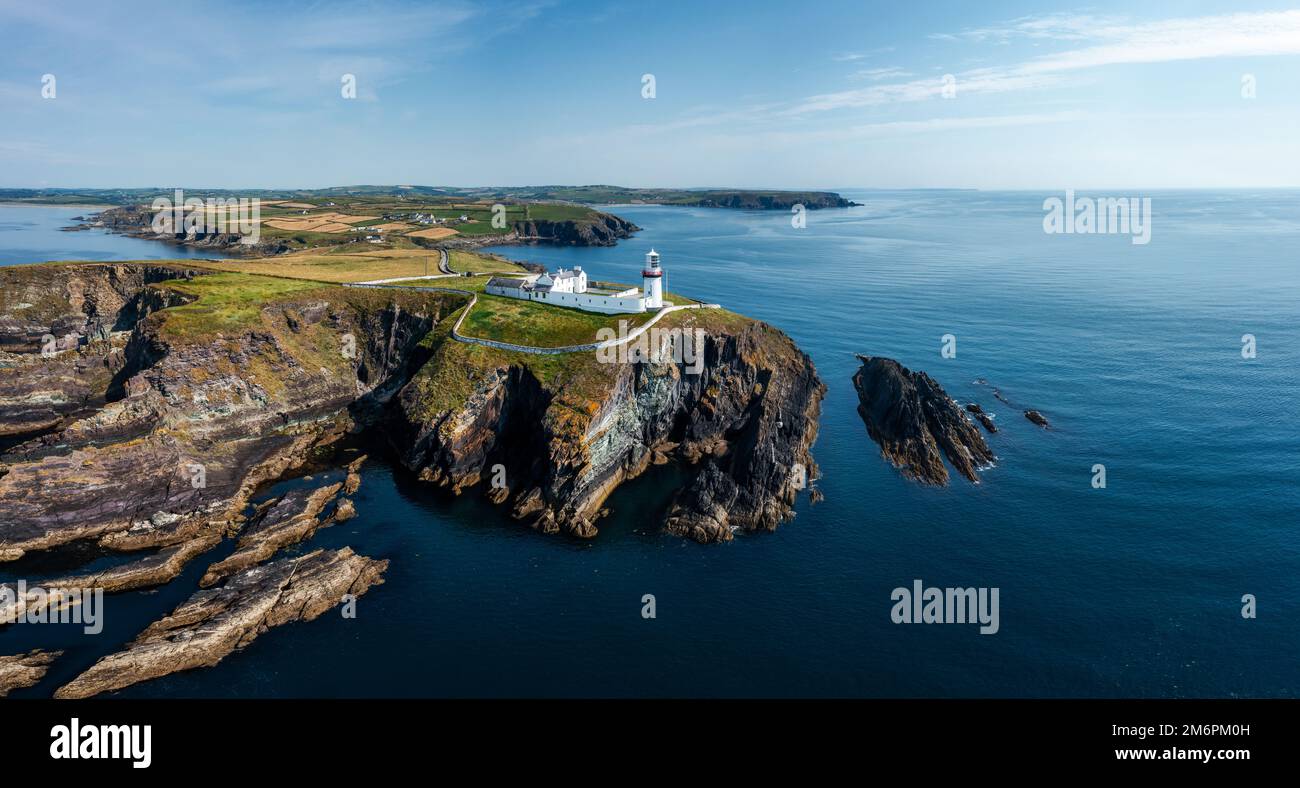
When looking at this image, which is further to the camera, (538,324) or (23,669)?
(538,324)

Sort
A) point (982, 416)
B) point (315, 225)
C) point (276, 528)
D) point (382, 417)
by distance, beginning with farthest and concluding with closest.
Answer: point (315, 225) < point (382, 417) < point (982, 416) < point (276, 528)

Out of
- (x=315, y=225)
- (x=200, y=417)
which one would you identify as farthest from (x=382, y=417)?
(x=315, y=225)

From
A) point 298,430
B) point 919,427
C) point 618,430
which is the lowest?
point 298,430

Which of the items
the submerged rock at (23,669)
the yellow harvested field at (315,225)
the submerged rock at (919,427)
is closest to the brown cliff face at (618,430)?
the submerged rock at (919,427)

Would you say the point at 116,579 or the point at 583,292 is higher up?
the point at 583,292

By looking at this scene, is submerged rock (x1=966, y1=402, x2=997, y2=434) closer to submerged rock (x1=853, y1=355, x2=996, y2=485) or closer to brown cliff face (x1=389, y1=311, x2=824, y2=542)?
submerged rock (x1=853, y1=355, x2=996, y2=485)

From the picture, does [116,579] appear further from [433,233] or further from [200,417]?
[433,233]

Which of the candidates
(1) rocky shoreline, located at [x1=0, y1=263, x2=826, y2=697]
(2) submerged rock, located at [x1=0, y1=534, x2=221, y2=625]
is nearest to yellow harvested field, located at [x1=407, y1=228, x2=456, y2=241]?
(1) rocky shoreline, located at [x1=0, y1=263, x2=826, y2=697]

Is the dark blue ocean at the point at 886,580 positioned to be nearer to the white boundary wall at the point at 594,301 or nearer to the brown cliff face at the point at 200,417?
the brown cliff face at the point at 200,417
